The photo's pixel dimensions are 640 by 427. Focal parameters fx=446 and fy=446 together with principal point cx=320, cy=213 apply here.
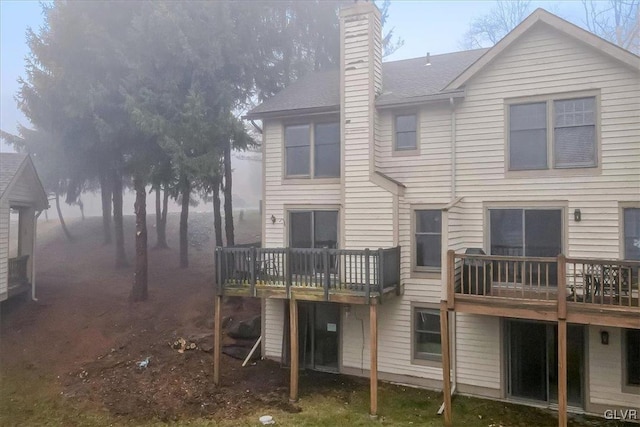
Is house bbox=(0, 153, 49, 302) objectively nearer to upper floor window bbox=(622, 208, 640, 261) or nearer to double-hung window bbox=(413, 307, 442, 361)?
double-hung window bbox=(413, 307, 442, 361)

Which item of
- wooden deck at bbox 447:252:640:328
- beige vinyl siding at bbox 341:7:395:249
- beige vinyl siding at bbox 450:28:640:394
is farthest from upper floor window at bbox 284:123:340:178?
wooden deck at bbox 447:252:640:328

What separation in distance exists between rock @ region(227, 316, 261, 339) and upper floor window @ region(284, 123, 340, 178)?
4981mm

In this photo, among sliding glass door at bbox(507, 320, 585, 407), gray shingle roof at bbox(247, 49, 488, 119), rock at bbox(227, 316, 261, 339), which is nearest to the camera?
sliding glass door at bbox(507, 320, 585, 407)

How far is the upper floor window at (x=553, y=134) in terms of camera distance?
1012 cm

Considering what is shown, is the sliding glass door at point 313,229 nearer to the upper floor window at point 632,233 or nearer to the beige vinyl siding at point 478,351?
the beige vinyl siding at point 478,351

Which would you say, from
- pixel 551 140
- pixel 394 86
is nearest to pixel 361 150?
pixel 394 86

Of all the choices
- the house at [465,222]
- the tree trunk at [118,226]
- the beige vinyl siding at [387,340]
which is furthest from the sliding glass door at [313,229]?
the tree trunk at [118,226]

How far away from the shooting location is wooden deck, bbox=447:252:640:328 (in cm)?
821

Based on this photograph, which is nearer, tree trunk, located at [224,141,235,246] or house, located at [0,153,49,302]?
house, located at [0,153,49,302]

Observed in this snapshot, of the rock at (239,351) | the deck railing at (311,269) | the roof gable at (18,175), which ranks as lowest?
the rock at (239,351)

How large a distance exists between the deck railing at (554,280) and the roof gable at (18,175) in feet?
48.0

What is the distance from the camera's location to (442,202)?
37.6ft

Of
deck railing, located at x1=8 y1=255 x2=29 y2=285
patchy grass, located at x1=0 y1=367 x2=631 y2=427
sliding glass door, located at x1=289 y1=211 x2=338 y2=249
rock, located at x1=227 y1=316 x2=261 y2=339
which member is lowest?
patchy grass, located at x1=0 y1=367 x2=631 y2=427

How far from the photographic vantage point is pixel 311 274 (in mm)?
10992
